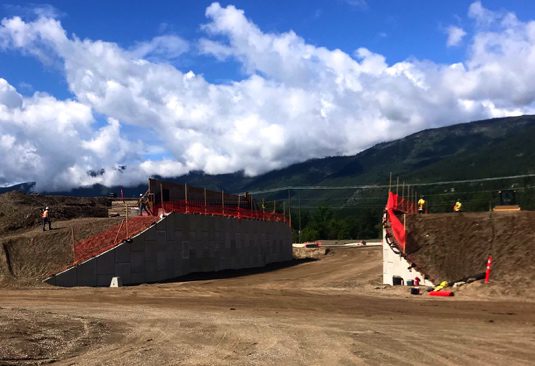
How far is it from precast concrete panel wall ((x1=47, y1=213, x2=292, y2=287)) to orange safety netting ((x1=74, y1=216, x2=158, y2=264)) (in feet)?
3.01

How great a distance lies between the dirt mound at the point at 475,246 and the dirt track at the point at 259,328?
2.47 m

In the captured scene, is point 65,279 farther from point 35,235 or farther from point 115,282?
point 35,235

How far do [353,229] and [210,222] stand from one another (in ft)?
370

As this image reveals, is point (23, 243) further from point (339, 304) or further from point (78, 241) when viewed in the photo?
point (339, 304)

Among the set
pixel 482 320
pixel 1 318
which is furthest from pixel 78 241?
pixel 482 320

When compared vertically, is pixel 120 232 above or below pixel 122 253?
above

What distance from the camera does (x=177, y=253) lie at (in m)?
32.4

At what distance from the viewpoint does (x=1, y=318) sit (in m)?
14.1

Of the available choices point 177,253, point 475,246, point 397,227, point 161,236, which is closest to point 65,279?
point 161,236

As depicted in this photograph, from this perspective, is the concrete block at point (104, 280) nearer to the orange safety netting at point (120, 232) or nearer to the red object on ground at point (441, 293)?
the orange safety netting at point (120, 232)

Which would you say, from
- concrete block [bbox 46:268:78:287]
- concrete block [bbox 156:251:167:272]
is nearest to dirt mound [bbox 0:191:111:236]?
concrete block [bbox 156:251:167:272]

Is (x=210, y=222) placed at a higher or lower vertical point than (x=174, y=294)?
higher

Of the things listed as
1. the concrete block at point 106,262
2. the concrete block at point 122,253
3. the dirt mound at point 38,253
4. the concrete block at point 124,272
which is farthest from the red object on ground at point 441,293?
the dirt mound at point 38,253

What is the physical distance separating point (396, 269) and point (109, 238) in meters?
16.2
